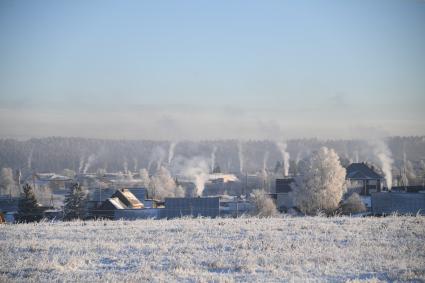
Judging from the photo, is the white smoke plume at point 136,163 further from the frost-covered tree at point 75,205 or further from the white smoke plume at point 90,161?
the frost-covered tree at point 75,205

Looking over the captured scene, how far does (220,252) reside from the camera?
516 inches

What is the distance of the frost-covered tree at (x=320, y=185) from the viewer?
47.3m

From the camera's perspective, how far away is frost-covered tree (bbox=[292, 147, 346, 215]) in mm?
47312

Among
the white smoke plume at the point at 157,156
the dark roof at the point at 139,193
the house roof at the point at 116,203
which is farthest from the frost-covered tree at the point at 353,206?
the white smoke plume at the point at 157,156

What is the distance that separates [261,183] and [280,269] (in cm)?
7981

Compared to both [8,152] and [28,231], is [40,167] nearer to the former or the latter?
[8,152]

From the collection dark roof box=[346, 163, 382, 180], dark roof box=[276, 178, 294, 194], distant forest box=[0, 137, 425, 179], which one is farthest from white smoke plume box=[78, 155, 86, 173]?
dark roof box=[346, 163, 382, 180]

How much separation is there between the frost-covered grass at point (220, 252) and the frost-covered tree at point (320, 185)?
2911 cm

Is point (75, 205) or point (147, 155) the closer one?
point (75, 205)

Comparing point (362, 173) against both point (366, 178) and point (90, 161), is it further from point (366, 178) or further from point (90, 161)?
point (90, 161)

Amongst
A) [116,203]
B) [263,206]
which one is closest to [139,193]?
[116,203]

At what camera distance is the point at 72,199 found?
43969mm

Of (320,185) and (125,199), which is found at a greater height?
(320,185)

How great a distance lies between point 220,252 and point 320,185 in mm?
36286
